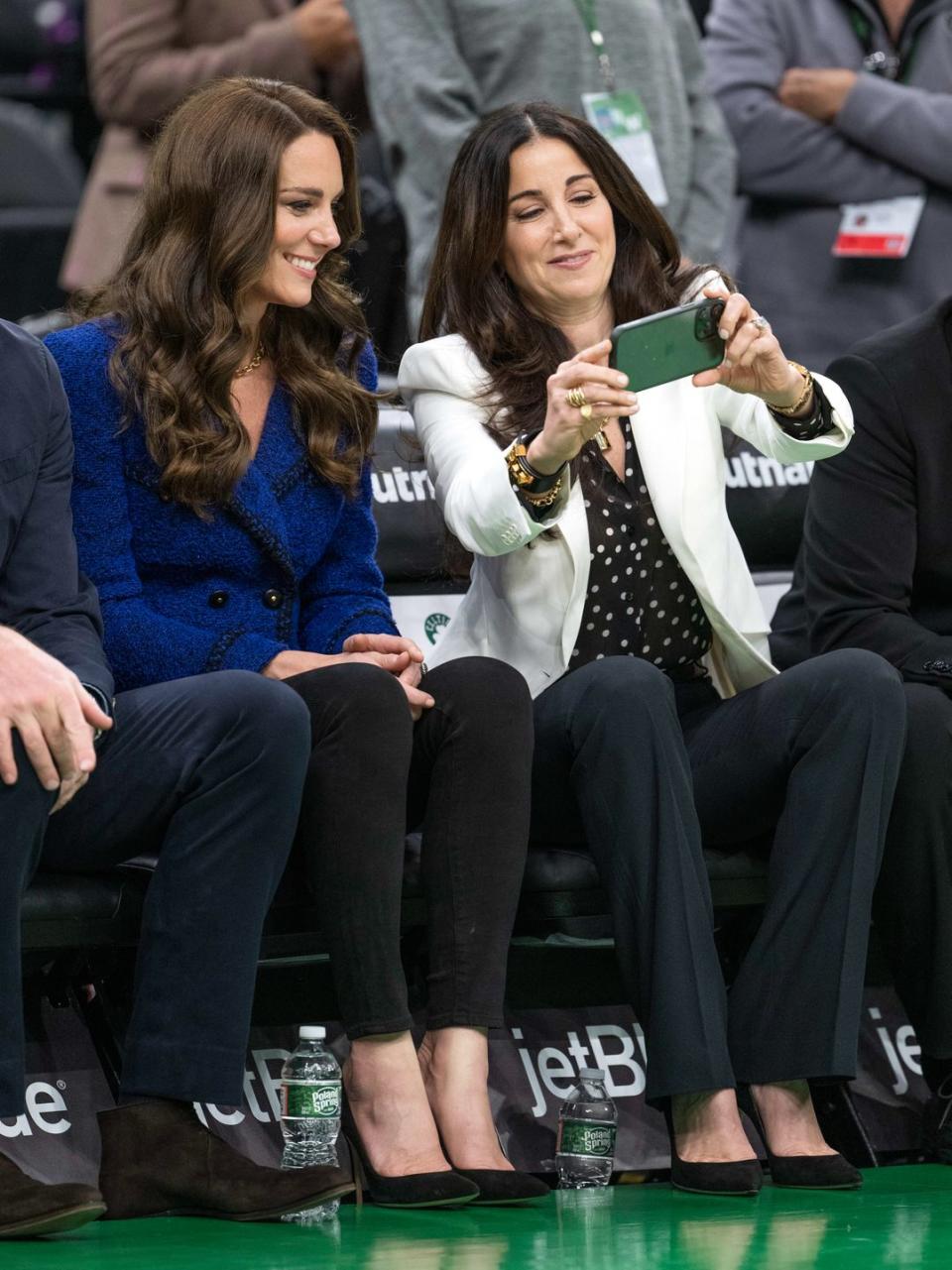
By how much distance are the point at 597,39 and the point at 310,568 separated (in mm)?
2332

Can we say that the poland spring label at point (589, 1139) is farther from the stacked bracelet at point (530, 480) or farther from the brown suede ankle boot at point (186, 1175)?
the stacked bracelet at point (530, 480)

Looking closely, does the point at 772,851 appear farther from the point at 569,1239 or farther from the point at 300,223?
the point at 300,223

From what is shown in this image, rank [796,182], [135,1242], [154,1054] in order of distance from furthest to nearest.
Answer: [796,182] < [154,1054] < [135,1242]

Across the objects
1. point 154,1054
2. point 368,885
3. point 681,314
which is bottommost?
point 154,1054

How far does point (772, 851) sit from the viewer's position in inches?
96.3

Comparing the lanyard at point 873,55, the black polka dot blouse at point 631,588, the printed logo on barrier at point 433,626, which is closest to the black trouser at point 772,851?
the black polka dot blouse at point 631,588

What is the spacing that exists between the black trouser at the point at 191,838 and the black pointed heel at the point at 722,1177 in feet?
1.88

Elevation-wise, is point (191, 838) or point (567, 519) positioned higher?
point (567, 519)

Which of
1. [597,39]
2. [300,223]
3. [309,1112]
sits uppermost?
[597,39]

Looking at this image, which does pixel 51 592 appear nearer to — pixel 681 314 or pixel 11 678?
pixel 11 678

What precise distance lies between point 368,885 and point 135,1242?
1.54ft

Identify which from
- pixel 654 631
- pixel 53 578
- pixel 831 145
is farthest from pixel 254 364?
pixel 831 145

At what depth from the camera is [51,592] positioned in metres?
2.20

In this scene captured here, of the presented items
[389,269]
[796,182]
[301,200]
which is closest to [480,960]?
[301,200]
